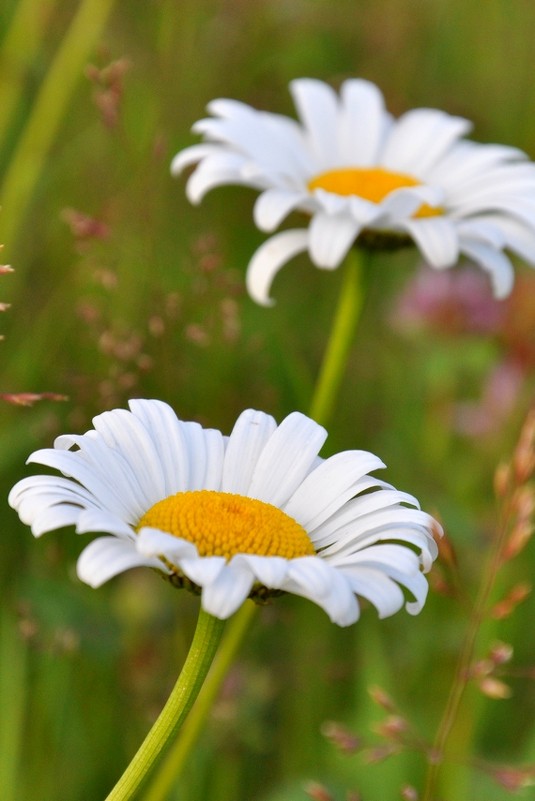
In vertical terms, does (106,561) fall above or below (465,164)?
below

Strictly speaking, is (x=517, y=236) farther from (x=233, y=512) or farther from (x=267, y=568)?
(x=267, y=568)

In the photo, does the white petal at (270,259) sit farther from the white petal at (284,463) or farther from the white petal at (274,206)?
the white petal at (284,463)

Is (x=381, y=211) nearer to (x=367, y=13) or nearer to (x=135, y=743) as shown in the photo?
(x=135, y=743)

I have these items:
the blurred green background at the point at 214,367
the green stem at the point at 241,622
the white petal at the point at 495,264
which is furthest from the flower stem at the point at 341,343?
the white petal at the point at 495,264

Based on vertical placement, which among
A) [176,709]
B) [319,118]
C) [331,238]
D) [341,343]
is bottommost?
[176,709]

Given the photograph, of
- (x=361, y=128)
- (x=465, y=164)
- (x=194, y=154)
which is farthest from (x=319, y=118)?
(x=194, y=154)

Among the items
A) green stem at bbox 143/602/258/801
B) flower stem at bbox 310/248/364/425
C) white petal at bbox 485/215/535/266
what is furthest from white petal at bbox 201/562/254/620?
white petal at bbox 485/215/535/266

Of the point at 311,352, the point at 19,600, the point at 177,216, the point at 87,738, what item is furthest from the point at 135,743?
the point at 177,216
